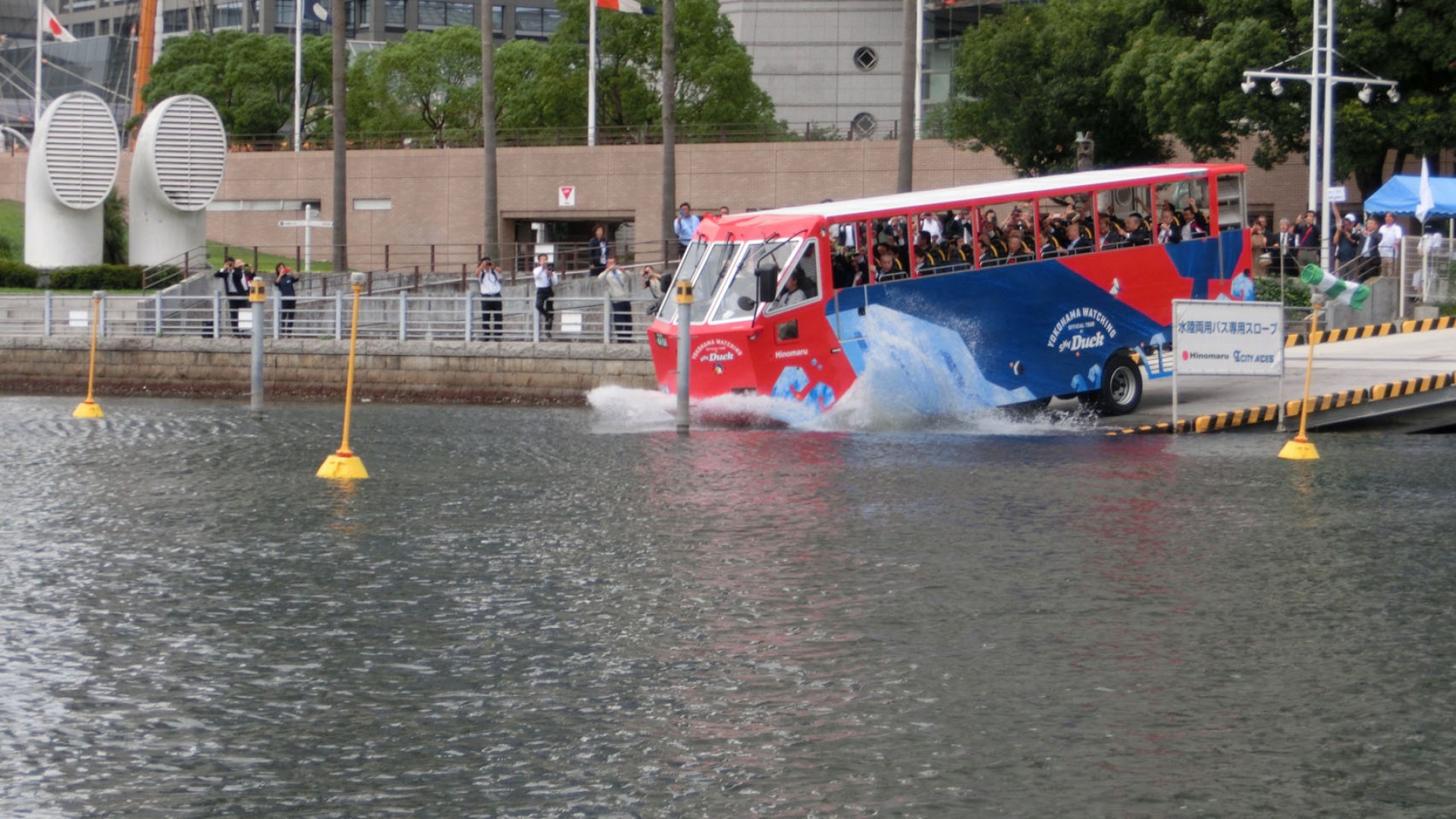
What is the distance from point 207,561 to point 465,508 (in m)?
3.21

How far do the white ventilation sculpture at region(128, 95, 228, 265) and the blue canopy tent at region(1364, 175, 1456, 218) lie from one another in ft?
82.3

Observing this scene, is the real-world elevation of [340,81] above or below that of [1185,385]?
above

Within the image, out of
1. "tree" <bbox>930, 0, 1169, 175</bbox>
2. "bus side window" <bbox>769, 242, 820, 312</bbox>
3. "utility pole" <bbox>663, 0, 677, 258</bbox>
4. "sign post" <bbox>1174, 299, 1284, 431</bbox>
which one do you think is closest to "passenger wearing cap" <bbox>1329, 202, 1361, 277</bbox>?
"sign post" <bbox>1174, 299, 1284, 431</bbox>

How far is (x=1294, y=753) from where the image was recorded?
762cm

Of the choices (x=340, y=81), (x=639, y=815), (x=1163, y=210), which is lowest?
(x=639, y=815)

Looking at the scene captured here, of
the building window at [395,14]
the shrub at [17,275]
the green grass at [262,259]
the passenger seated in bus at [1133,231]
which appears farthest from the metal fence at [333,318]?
the building window at [395,14]

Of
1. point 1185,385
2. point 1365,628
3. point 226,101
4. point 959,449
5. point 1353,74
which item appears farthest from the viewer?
point 226,101

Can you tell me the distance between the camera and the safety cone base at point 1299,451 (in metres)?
19.7

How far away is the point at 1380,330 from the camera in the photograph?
1130 inches

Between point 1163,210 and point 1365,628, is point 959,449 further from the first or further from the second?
point 1365,628

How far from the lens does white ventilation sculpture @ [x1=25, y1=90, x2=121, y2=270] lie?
145ft

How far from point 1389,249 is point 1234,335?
1098cm

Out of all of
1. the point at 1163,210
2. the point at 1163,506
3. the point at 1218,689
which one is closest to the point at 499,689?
the point at 1218,689

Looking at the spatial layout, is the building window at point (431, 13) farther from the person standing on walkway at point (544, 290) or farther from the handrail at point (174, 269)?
the person standing on walkway at point (544, 290)
